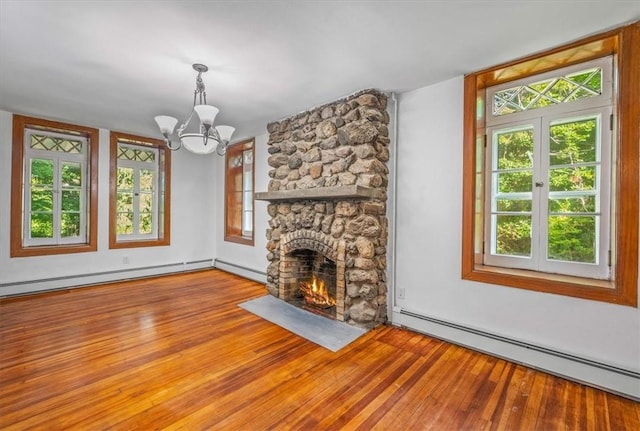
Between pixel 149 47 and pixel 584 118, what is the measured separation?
11.1 feet

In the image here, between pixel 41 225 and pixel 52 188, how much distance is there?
21.9 inches

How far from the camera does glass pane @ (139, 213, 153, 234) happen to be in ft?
16.6

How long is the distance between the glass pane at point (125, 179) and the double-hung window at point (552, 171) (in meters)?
5.32

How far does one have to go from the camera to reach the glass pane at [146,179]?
199 inches

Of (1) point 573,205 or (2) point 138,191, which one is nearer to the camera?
(1) point 573,205

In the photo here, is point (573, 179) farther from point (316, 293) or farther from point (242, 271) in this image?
point (242, 271)

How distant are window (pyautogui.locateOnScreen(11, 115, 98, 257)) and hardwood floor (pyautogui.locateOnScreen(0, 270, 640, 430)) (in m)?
1.51

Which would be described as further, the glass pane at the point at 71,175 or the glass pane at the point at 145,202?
the glass pane at the point at 145,202

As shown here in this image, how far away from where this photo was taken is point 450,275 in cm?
268

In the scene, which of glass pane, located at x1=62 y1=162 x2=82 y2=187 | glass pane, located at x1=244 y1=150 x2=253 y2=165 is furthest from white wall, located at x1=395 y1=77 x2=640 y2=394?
glass pane, located at x1=62 y1=162 x2=82 y2=187

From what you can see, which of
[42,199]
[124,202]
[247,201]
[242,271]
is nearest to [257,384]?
[242,271]

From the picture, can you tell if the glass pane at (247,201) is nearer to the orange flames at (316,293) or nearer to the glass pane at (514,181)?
the orange flames at (316,293)

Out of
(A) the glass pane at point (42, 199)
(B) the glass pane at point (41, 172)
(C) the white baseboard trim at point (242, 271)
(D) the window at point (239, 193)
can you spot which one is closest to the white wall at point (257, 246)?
(C) the white baseboard trim at point (242, 271)

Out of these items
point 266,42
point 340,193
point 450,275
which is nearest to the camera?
point 266,42
